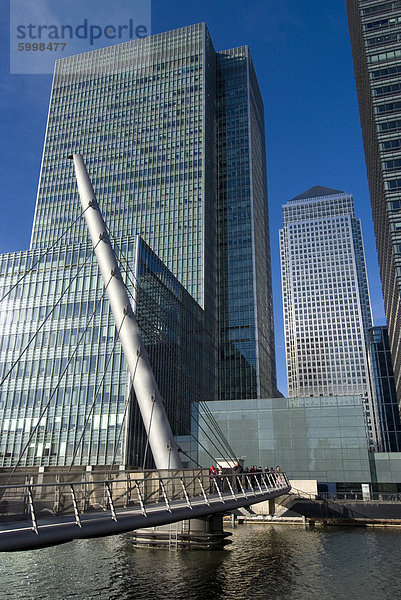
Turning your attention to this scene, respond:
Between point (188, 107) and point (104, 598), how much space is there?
370 feet

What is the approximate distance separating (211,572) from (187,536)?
5422 mm

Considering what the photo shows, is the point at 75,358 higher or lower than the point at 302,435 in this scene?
higher

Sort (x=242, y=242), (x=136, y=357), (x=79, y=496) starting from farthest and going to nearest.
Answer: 1. (x=242, y=242)
2. (x=136, y=357)
3. (x=79, y=496)

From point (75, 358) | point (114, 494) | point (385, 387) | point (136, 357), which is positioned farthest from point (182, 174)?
point (114, 494)

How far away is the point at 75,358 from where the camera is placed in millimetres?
61500

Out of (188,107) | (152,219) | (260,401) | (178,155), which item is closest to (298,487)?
(260,401)

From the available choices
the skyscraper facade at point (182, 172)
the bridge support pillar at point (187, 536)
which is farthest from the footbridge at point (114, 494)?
the skyscraper facade at point (182, 172)

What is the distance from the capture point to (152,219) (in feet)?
359

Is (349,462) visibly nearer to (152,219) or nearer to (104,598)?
(104,598)

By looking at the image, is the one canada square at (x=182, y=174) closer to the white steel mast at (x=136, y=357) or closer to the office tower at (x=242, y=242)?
the office tower at (x=242, y=242)

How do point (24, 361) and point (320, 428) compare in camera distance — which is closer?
point (320, 428)

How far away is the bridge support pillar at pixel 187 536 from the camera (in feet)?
93.8

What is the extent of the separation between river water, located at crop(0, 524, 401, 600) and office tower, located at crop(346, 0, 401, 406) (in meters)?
54.9

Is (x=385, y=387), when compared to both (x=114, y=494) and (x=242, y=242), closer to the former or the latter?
(x=242, y=242)
